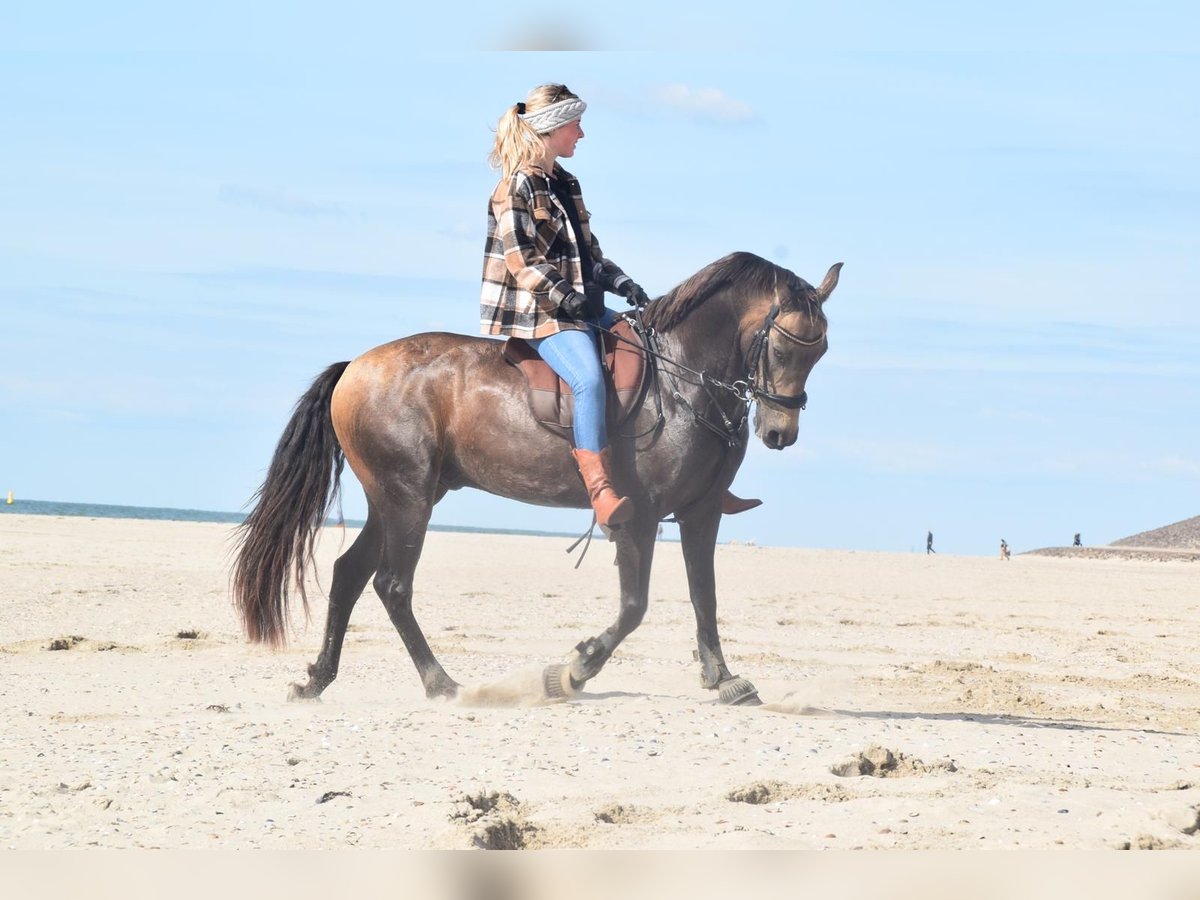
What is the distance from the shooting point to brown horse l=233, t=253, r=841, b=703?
7031 mm

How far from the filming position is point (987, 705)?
8188 mm

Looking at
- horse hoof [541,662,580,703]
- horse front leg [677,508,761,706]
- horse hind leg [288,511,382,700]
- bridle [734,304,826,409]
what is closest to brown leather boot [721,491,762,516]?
horse front leg [677,508,761,706]

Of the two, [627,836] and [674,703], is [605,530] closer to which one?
[674,703]

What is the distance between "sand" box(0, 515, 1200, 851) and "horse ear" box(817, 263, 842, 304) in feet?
7.27

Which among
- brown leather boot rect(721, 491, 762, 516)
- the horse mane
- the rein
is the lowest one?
brown leather boot rect(721, 491, 762, 516)

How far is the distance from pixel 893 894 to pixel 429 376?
193 inches

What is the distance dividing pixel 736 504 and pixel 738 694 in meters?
1.07

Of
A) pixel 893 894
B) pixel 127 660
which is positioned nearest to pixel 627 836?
pixel 893 894

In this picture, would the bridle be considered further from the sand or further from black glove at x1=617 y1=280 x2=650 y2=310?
the sand

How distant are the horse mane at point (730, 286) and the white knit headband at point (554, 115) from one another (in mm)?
1103

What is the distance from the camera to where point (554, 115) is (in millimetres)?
7066

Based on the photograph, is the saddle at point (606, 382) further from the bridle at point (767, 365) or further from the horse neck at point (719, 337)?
the bridle at point (767, 365)

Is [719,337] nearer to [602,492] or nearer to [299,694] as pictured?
[602,492]

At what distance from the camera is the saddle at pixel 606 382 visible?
7047 millimetres
